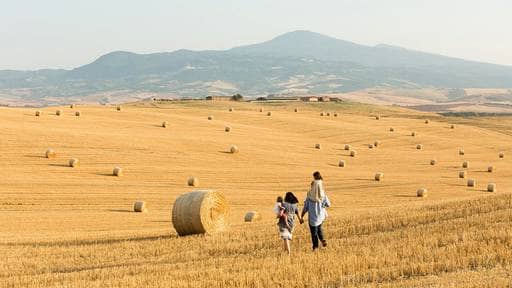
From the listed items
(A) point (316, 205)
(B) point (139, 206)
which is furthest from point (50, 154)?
(A) point (316, 205)

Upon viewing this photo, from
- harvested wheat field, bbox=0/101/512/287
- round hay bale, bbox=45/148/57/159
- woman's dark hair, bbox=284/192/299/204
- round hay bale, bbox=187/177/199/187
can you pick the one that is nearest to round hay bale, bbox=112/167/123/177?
harvested wheat field, bbox=0/101/512/287

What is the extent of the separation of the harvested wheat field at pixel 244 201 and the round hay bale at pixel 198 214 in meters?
0.69

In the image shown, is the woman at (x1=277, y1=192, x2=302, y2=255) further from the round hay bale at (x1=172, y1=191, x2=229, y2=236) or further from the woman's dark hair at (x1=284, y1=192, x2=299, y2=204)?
the round hay bale at (x1=172, y1=191, x2=229, y2=236)

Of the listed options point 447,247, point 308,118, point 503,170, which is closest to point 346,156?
point 503,170

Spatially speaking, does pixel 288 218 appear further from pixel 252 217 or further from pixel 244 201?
pixel 244 201

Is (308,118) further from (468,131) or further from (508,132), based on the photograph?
(508,132)

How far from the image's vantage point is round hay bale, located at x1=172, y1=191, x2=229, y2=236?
75.9 feet

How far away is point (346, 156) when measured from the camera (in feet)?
173

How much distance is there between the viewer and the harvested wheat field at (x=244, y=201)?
47.1ft

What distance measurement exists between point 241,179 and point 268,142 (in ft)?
51.0

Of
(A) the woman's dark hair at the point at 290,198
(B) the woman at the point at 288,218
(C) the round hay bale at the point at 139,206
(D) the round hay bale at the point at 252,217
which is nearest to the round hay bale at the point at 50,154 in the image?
(C) the round hay bale at the point at 139,206

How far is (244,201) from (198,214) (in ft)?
36.5

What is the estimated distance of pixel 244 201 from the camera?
34.1 m

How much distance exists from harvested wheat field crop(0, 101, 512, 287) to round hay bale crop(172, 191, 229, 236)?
2.27ft
